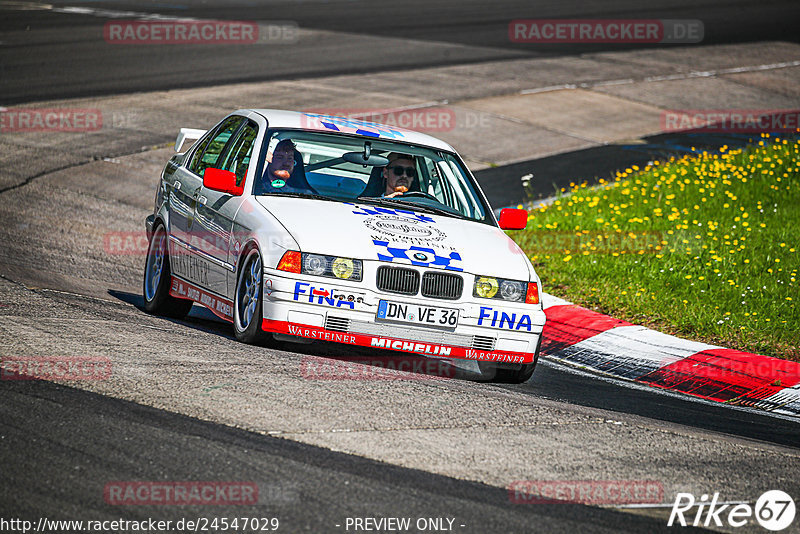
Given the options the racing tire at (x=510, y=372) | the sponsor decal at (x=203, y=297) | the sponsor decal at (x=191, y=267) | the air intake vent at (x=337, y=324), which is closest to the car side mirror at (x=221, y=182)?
the sponsor decal at (x=191, y=267)

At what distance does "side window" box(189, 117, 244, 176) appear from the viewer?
8789mm

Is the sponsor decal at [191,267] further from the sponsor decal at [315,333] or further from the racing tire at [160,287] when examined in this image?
the sponsor decal at [315,333]

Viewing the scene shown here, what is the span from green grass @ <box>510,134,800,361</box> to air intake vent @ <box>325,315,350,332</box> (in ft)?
12.4

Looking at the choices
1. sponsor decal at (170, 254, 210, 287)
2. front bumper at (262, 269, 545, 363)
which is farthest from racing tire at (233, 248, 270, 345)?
sponsor decal at (170, 254, 210, 287)

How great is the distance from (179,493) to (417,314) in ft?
8.86

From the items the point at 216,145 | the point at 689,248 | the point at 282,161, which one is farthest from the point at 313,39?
the point at 282,161

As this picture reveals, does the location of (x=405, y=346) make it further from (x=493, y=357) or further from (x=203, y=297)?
(x=203, y=297)

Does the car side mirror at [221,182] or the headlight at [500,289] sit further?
the car side mirror at [221,182]

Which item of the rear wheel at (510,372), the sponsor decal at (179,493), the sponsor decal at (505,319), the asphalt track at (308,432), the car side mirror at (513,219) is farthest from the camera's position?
the car side mirror at (513,219)

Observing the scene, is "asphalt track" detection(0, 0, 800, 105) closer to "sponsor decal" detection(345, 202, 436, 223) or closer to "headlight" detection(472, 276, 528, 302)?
"sponsor decal" detection(345, 202, 436, 223)

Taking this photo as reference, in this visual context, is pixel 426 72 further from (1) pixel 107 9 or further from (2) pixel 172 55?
(1) pixel 107 9

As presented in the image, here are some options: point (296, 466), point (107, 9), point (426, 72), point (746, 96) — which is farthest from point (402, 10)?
point (296, 466)

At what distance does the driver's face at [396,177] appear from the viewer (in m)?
8.36

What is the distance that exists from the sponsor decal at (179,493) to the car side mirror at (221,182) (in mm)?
3472
